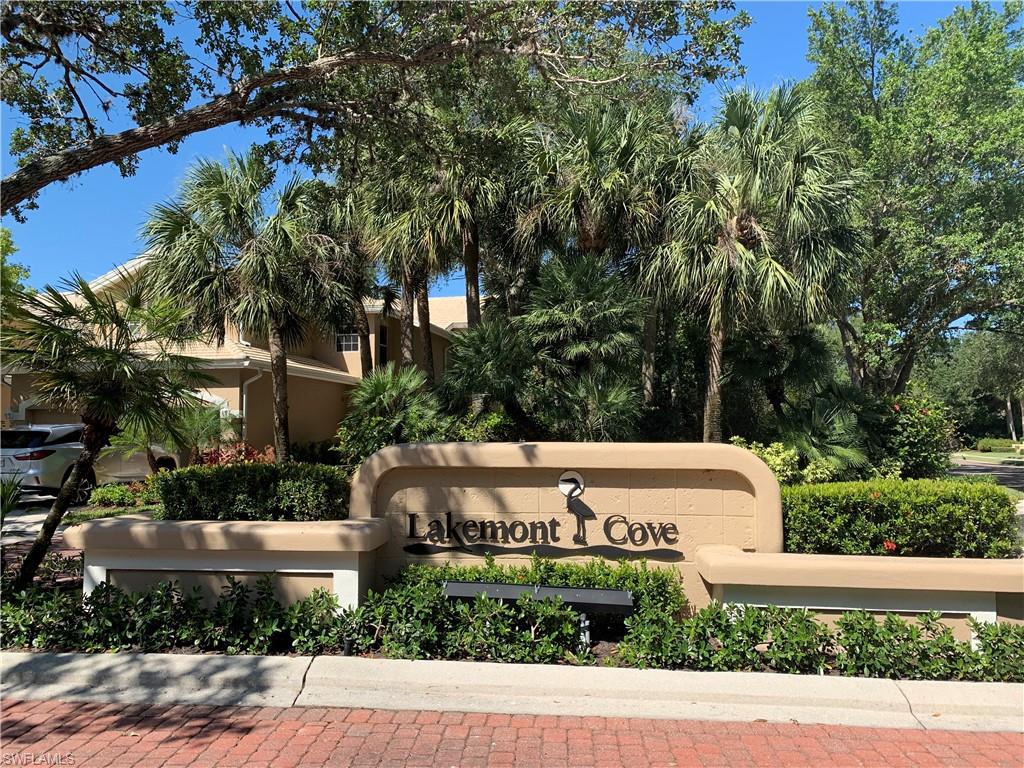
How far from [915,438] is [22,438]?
1692cm

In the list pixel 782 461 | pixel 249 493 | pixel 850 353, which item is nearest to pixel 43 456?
pixel 249 493

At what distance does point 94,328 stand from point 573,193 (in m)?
8.59

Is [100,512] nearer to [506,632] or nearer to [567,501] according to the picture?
[567,501]

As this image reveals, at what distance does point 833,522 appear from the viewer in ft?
21.0

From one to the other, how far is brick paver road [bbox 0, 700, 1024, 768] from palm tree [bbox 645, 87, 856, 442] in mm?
8101

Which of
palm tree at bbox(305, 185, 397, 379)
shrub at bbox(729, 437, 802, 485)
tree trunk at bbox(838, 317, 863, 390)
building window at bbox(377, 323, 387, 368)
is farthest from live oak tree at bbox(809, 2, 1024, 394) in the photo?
building window at bbox(377, 323, 387, 368)

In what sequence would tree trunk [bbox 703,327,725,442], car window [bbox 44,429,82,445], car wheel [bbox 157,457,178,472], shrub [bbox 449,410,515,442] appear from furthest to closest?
car wheel [bbox 157,457,178,472] → car window [bbox 44,429,82,445] → tree trunk [bbox 703,327,725,442] → shrub [bbox 449,410,515,442]

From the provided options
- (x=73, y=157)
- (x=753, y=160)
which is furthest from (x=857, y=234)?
(x=73, y=157)

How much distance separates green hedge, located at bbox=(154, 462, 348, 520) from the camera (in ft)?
20.9

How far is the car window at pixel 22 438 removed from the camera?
13.8m

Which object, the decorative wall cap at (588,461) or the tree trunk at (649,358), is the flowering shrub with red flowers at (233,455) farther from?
the decorative wall cap at (588,461)

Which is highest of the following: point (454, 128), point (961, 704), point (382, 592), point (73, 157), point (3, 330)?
point (454, 128)

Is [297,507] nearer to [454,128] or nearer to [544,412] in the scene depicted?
[544,412]

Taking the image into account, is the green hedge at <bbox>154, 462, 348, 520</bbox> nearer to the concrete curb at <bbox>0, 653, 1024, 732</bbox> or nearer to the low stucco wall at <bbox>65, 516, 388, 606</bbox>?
the low stucco wall at <bbox>65, 516, 388, 606</bbox>
